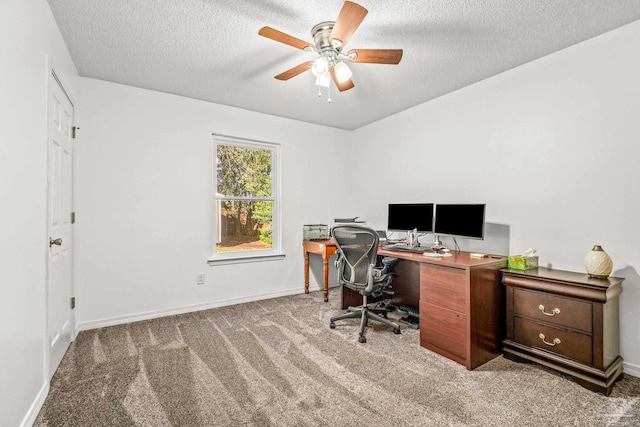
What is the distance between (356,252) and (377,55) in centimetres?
168

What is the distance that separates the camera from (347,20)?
5.86 feet

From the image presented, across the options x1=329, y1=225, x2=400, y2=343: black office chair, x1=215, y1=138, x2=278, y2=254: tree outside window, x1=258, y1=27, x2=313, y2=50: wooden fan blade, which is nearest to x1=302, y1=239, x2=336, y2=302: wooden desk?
x1=215, y1=138, x2=278, y2=254: tree outside window

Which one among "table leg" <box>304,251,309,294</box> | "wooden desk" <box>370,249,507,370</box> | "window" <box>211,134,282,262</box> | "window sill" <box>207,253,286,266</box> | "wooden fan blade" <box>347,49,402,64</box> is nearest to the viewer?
"wooden fan blade" <box>347,49,402,64</box>

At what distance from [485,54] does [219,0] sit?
2.15 metres

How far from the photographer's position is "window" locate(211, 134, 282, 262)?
388cm

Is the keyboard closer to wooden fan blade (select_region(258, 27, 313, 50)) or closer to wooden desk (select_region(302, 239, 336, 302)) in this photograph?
wooden desk (select_region(302, 239, 336, 302))

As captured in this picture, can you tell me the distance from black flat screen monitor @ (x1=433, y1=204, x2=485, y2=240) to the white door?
10.6 ft

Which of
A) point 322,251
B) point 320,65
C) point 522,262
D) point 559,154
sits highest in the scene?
point 320,65

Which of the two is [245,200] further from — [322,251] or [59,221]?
[59,221]

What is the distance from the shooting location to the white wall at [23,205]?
1400mm

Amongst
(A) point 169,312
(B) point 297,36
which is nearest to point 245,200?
(A) point 169,312

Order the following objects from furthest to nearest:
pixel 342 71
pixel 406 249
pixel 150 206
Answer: pixel 150 206
pixel 406 249
pixel 342 71

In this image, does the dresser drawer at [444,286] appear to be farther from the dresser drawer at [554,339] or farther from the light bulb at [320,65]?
the light bulb at [320,65]

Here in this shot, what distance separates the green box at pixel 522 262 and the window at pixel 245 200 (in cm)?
276
